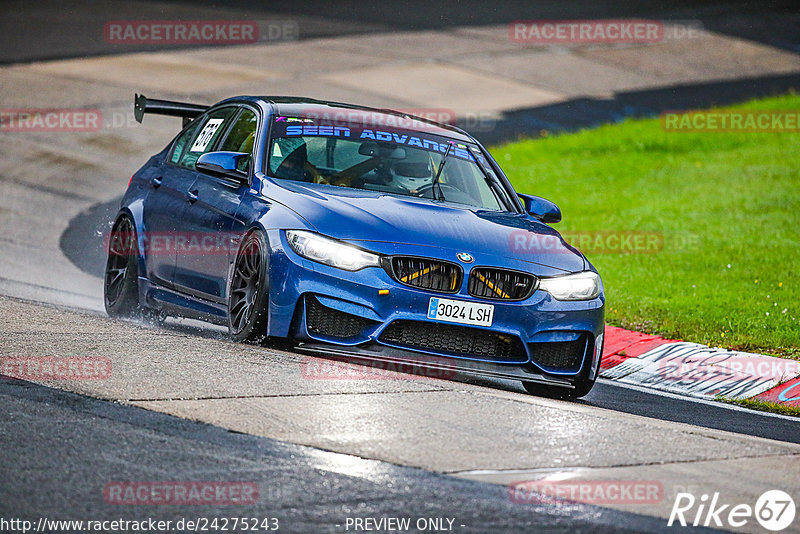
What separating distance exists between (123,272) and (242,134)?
1.48 meters

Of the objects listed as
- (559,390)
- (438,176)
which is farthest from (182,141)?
(559,390)

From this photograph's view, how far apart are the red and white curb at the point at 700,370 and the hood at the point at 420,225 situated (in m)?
1.89

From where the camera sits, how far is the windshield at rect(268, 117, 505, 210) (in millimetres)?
8539

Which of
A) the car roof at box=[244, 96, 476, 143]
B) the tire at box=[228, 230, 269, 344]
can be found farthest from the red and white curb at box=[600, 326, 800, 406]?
the tire at box=[228, 230, 269, 344]

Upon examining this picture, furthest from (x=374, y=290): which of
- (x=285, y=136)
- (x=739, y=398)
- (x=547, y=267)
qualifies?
(x=739, y=398)

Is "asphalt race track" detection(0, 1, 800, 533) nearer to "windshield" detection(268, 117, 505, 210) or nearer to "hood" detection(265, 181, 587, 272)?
"hood" detection(265, 181, 587, 272)

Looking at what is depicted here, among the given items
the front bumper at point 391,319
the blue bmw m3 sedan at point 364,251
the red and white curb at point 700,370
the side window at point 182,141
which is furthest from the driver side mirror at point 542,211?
the side window at point 182,141

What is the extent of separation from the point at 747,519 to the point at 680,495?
0.30 m

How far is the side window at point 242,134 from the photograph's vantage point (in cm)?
894

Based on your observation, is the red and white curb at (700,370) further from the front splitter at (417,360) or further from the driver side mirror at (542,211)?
the front splitter at (417,360)

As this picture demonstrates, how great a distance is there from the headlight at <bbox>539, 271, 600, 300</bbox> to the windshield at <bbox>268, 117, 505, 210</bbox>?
3.45ft

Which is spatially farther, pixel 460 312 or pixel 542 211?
pixel 542 211

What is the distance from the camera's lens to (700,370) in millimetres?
9930

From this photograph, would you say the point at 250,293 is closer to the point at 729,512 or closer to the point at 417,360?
the point at 417,360
